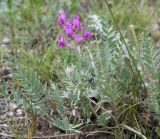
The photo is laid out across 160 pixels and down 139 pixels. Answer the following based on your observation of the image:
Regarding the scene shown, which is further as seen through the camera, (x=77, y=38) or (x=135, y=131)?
(x=77, y=38)

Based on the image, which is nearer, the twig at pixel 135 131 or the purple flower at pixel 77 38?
the twig at pixel 135 131

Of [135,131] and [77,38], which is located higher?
[77,38]

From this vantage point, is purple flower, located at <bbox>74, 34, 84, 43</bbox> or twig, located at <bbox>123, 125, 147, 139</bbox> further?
purple flower, located at <bbox>74, 34, 84, 43</bbox>

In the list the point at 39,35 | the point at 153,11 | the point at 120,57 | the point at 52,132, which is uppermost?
the point at 153,11

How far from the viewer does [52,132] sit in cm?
182

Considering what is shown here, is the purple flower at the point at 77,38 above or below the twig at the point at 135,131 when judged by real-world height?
above

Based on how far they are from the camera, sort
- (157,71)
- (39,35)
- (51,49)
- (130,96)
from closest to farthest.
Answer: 1. (157,71)
2. (130,96)
3. (51,49)
4. (39,35)

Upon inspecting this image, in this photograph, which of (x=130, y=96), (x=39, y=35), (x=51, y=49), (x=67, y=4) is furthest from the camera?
(x=67, y=4)

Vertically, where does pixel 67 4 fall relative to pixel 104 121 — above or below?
above

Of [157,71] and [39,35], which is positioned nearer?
[157,71]

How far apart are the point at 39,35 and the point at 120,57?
0.81 meters

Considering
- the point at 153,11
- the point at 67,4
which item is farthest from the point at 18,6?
the point at 153,11

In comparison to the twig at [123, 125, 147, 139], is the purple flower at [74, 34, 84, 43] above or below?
above

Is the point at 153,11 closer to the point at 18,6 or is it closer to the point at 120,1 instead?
the point at 120,1
